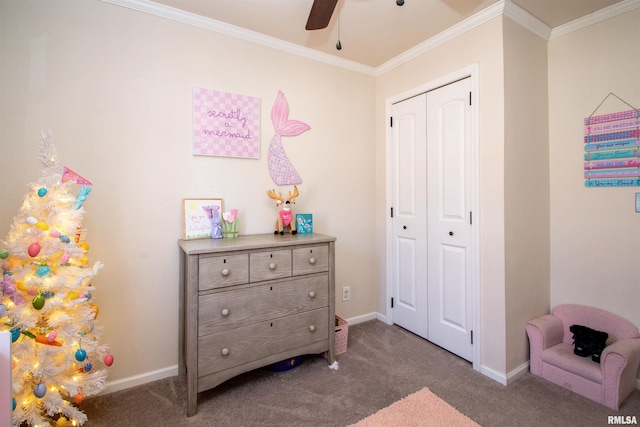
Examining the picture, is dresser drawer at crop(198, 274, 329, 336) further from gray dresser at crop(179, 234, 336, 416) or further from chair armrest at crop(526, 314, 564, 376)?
chair armrest at crop(526, 314, 564, 376)

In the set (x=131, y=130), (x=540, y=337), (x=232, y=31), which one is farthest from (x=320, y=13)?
(x=540, y=337)

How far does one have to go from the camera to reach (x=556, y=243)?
7.54 feet

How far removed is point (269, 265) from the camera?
193cm

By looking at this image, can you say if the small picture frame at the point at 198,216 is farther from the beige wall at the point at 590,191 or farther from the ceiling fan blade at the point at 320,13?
the beige wall at the point at 590,191

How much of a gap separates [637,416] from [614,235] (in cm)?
109

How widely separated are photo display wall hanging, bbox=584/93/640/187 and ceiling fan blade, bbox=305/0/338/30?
2.01 meters

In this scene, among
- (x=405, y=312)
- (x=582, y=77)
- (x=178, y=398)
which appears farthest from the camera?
(x=405, y=312)

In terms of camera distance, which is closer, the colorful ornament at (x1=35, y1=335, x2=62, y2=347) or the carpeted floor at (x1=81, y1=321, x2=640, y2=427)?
the colorful ornament at (x1=35, y1=335, x2=62, y2=347)

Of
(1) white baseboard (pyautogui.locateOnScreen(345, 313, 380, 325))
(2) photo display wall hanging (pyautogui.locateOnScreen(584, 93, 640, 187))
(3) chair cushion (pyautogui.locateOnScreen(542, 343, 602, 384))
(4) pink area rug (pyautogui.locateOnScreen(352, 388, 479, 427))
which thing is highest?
(2) photo display wall hanging (pyautogui.locateOnScreen(584, 93, 640, 187))

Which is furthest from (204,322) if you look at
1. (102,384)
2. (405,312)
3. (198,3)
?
(198,3)

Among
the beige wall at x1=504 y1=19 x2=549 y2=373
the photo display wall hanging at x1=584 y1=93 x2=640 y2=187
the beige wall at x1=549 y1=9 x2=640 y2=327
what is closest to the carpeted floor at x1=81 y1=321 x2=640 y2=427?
the beige wall at x1=504 y1=19 x2=549 y2=373

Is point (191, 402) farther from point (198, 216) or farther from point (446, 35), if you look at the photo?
point (446, 35)

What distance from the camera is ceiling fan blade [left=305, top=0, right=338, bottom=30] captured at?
4.81 ft

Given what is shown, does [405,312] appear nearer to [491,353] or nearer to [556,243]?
[491,353]
